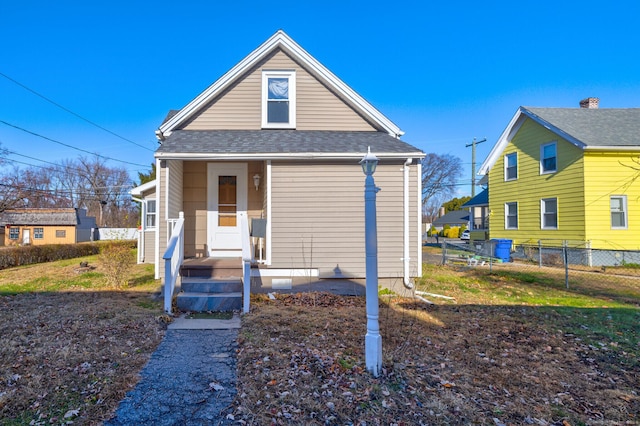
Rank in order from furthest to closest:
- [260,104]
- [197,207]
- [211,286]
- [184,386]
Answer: [260,104]
[197,207]
[211,286]
[184,386]

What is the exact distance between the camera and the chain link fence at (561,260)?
1113 cm

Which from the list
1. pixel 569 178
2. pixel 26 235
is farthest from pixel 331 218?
pixel 26 235

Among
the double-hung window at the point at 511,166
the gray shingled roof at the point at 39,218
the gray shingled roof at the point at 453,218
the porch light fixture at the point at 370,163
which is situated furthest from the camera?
the gray shingled roof at the point at 453,218

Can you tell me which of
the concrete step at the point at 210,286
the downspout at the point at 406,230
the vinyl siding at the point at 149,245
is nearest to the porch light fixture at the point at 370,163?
the concrete step at the point at 210,286

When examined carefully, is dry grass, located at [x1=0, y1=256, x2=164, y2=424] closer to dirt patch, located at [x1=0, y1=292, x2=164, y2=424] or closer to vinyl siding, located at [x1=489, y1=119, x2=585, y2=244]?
dirt patch, located at [x1=0, y1=292, x2=164, y2=424]

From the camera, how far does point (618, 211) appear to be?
45.1 ft

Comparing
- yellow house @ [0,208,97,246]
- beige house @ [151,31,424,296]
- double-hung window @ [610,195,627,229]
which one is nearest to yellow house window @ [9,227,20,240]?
yellow house @ [0,208,97,246]

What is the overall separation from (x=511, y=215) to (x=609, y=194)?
4.55 m

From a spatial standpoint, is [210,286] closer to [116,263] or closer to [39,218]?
[116,263]

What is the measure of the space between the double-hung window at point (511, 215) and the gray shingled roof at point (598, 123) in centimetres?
439

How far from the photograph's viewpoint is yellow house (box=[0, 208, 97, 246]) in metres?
34.9

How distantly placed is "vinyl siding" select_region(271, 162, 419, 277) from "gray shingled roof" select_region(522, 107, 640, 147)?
1045 cm

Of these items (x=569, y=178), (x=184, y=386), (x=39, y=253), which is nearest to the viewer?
(x=184, y=386)

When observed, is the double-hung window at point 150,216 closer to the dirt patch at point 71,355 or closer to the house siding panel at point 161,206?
the house siding panel at point 161,206
